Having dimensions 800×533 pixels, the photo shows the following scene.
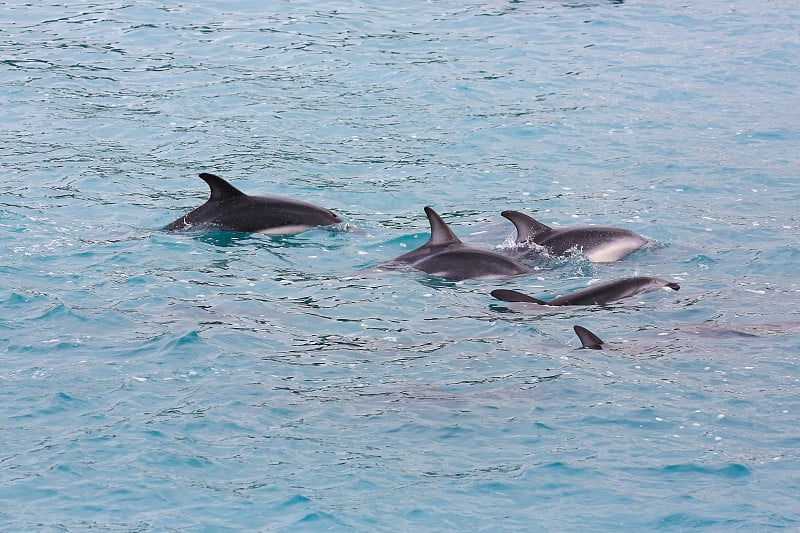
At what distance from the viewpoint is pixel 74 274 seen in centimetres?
1199

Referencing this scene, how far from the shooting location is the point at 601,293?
11.2m

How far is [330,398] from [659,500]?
9.17 ft

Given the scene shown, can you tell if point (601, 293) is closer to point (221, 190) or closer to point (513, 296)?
point (513, 296)

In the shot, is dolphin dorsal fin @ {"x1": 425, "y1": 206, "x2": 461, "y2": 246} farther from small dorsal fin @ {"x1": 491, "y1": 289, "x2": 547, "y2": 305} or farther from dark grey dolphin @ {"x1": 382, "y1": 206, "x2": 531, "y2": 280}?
small dorsal fin @ {"x1": 491, "y1": 289, "x2": 547, "y2": 305}

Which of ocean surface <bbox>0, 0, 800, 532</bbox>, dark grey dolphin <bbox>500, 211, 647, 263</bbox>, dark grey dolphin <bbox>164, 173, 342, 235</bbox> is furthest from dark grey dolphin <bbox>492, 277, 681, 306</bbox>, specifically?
dark grey dolphin <bbox>164, 173, 342, 235</bbox>

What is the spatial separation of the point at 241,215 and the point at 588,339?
17.0 feet

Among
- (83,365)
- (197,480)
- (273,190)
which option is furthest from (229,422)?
(273,190)

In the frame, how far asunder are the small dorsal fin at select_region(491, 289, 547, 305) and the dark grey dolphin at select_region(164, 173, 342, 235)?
→ 11.1 ft

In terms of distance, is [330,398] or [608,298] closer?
[330,398]

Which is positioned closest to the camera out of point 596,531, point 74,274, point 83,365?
point 596,531

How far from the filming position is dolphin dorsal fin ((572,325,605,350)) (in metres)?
9.84

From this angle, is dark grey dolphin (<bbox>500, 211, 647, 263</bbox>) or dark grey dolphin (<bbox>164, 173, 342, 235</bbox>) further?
dark grey dolphin (<bbox>164, 173, 342, 235</bbox>)

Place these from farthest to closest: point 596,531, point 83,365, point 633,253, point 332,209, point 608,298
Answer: point 332,209, point 633,253, point 608,298, point 83,365, point 596,531

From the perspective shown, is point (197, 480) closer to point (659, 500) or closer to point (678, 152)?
point (659, 500)
